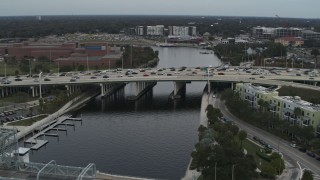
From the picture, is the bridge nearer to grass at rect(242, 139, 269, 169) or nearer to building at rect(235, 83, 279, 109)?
building at rect(235, 83, 279, 109)

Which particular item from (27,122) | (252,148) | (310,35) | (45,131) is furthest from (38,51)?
(310,35)

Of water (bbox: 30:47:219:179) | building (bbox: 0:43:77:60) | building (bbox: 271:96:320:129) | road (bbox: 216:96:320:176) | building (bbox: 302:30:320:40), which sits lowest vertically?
water (bbox: 30:47:219:179)

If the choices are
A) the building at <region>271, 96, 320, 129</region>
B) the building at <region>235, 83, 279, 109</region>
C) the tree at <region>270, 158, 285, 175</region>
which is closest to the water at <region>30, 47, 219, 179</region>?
the building at <region>235, 83, 279, 109</region>

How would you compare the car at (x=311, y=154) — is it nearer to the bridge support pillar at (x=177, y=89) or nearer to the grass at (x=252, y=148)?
the grass at (x=252, y=148)

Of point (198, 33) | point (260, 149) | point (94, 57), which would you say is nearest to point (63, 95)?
point (260, 149)

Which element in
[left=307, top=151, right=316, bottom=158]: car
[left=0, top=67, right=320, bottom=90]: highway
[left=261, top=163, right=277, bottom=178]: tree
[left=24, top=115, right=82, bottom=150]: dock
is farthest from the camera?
[left=0, top=67, right=320, bottom=90]: highway

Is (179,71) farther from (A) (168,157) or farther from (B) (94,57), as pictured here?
(A) (168,157)
